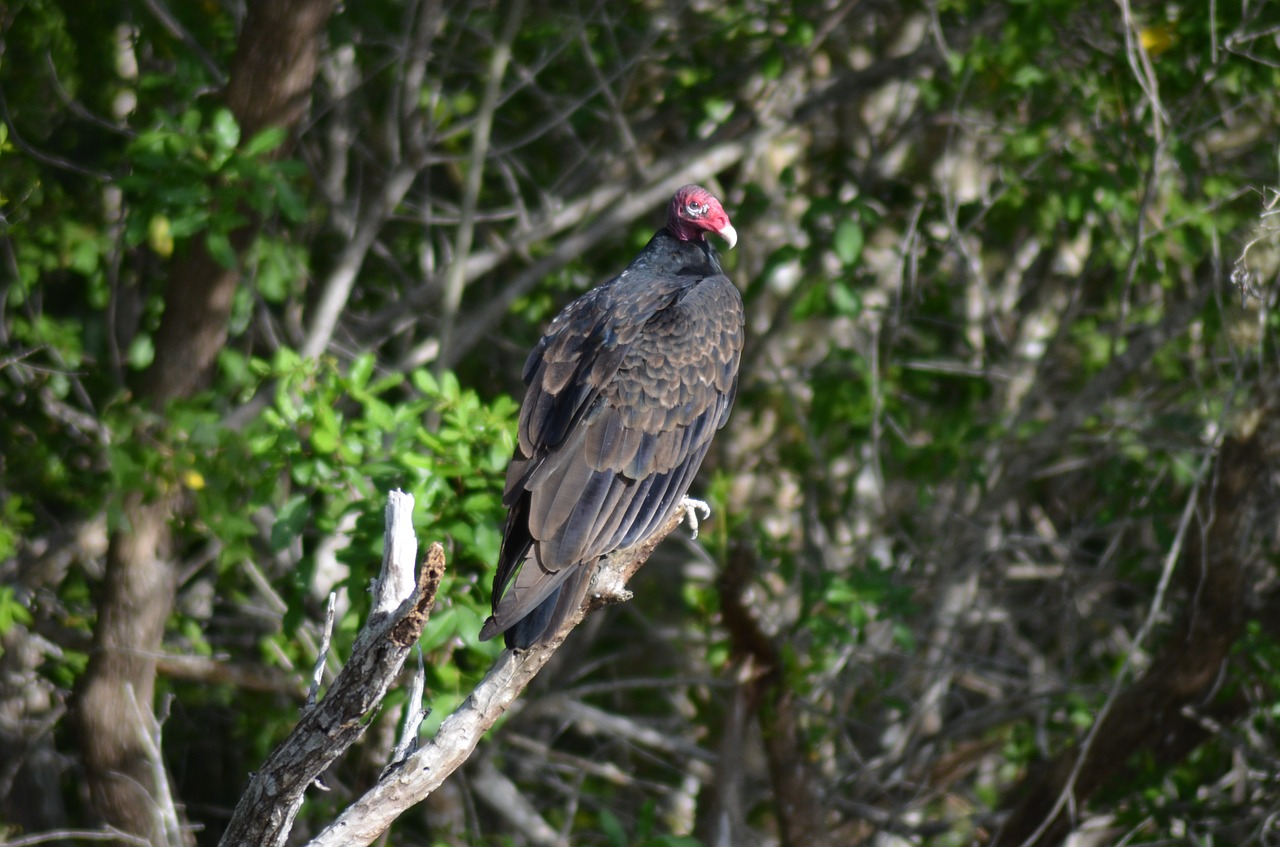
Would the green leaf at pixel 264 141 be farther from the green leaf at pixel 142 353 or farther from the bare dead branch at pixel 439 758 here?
the bare dead branch at pixel 439 758

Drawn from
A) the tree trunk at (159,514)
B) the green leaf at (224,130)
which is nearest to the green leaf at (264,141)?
the green leaf at (224,130)

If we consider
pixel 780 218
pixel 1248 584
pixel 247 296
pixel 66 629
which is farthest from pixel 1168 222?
pixel 66 629

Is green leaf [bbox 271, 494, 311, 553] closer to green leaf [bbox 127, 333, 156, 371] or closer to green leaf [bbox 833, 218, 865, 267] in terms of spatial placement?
green leaf [bbox 127, 333, 156, 371]

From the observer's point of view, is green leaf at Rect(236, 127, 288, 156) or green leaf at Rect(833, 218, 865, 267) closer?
green leaf at Rect(236, 127, 288, 156)

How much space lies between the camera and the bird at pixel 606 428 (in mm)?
2842

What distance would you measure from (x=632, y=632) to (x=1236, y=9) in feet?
11.5

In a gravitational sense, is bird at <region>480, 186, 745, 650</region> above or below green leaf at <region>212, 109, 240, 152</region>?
below

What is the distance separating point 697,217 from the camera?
4.01 m

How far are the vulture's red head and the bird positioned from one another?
0.64 ft

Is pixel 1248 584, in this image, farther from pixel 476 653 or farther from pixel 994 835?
pixel 476 653

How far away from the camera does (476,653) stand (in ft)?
12.8

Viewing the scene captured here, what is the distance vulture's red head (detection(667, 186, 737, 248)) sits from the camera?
3996mm

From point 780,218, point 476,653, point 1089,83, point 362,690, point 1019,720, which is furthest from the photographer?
point 780,218

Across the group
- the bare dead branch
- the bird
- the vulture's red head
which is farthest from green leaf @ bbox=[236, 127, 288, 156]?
the bare dead branch
